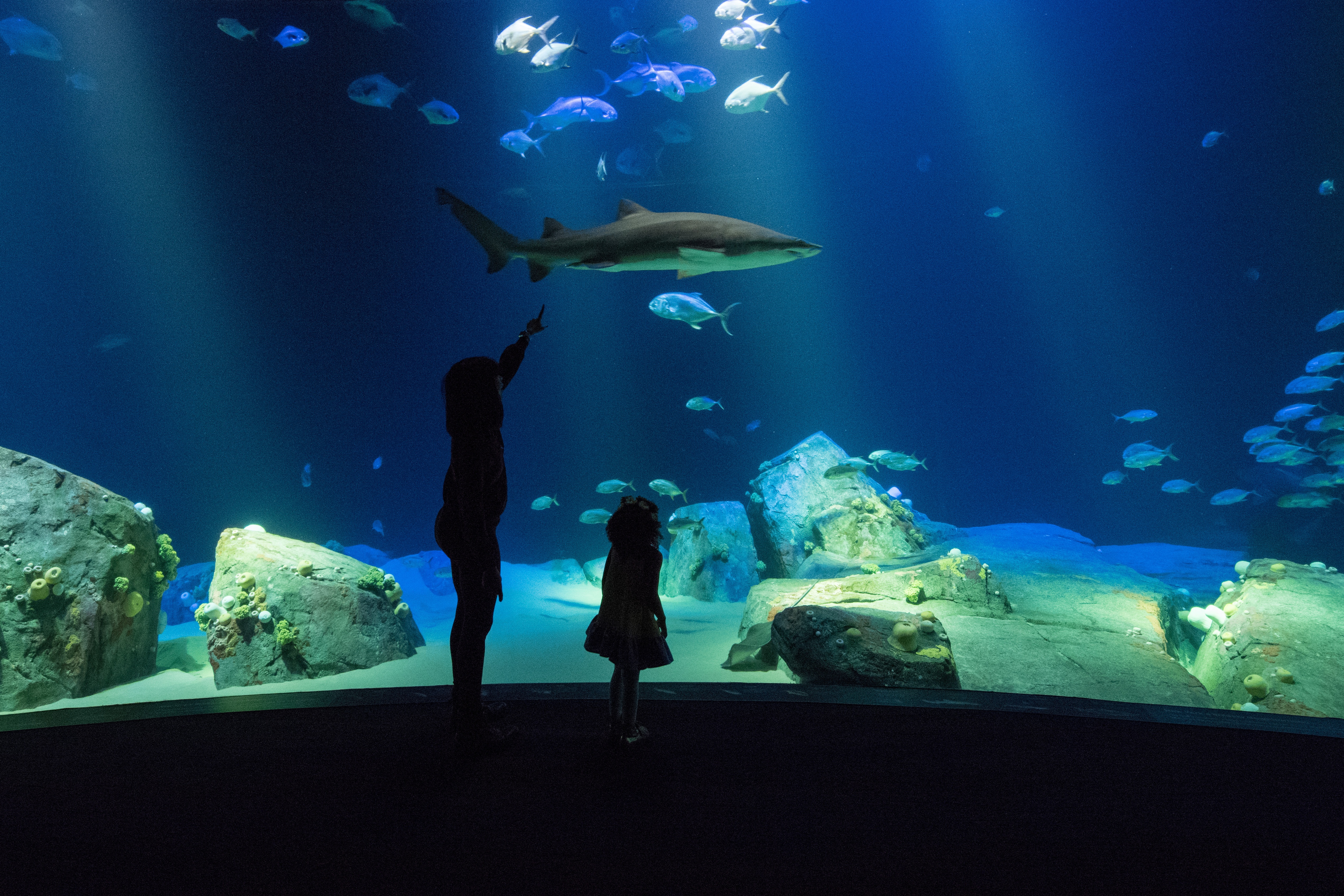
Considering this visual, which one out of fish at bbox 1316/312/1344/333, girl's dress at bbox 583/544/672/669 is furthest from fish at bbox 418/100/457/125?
fish at bbox 1316/312/1344/333

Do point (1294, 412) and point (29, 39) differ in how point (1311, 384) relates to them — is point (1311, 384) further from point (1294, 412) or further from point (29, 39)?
point (29, 39)

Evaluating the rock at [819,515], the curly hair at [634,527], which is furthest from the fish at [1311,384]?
the curly hair at [634,527]

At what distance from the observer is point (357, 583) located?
5.75 metres

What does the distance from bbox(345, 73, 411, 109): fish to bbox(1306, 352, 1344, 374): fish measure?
14269mm

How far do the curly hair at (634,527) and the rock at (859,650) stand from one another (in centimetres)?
210

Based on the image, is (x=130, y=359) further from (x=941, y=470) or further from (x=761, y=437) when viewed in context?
(x=941, y=470)

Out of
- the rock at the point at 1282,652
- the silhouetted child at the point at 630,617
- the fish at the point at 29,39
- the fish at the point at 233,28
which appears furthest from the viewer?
the fish at the point at 29,39

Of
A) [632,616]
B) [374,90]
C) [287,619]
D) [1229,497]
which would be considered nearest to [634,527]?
[632,616]

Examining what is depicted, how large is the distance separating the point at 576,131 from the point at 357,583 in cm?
1604

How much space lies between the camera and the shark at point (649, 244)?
8.41ft

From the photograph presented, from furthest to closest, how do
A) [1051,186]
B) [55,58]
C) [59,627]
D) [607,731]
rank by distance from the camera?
[1051,186]
[55,58]
[59,627]
[607,731]

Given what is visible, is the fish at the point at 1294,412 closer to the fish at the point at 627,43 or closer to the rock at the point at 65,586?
the fish at the point at 627,43

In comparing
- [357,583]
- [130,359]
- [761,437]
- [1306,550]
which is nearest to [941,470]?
[761,437]

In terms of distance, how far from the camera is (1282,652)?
4.51m
